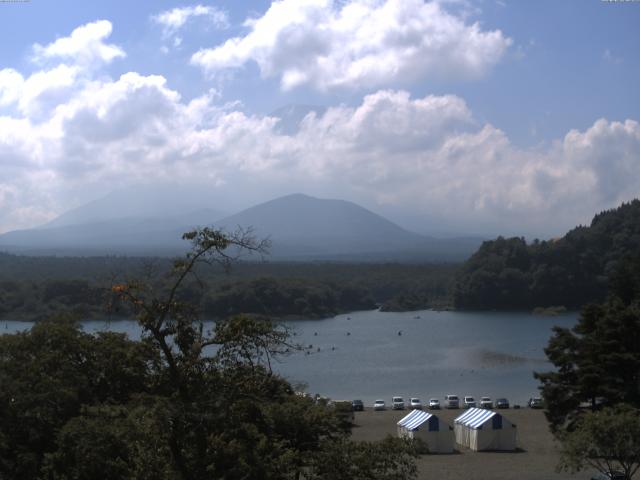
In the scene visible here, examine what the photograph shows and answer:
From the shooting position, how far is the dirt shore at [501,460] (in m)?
11.0

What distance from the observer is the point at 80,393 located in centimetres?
668

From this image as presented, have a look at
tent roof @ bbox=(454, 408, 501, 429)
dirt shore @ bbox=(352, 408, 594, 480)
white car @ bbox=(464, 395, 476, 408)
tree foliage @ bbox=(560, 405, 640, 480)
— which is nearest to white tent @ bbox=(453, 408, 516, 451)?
tent roof @ bbox=(454, 408, 501, 429)

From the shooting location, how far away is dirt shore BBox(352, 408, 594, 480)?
11.0m

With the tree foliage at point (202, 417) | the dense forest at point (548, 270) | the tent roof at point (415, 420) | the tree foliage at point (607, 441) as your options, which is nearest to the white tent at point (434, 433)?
the tent roof at point (415, 420)

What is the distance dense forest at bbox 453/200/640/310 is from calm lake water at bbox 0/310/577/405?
251cm

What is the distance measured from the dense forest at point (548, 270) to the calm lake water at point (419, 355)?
2.51 m

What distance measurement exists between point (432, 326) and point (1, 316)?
21177mm

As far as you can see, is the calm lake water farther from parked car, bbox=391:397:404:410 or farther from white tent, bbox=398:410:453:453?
white tent, bbox=398:410:453:453

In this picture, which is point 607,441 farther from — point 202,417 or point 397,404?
point 397,404

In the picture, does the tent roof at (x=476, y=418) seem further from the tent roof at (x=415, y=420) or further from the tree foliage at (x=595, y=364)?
the tree foliage at (x=595, y=364)

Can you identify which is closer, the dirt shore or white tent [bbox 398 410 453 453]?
the dirt shore

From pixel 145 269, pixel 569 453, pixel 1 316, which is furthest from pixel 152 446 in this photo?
pixel 1 316

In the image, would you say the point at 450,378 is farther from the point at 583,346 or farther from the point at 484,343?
the point at 583,346

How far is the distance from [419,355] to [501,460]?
16759mm
